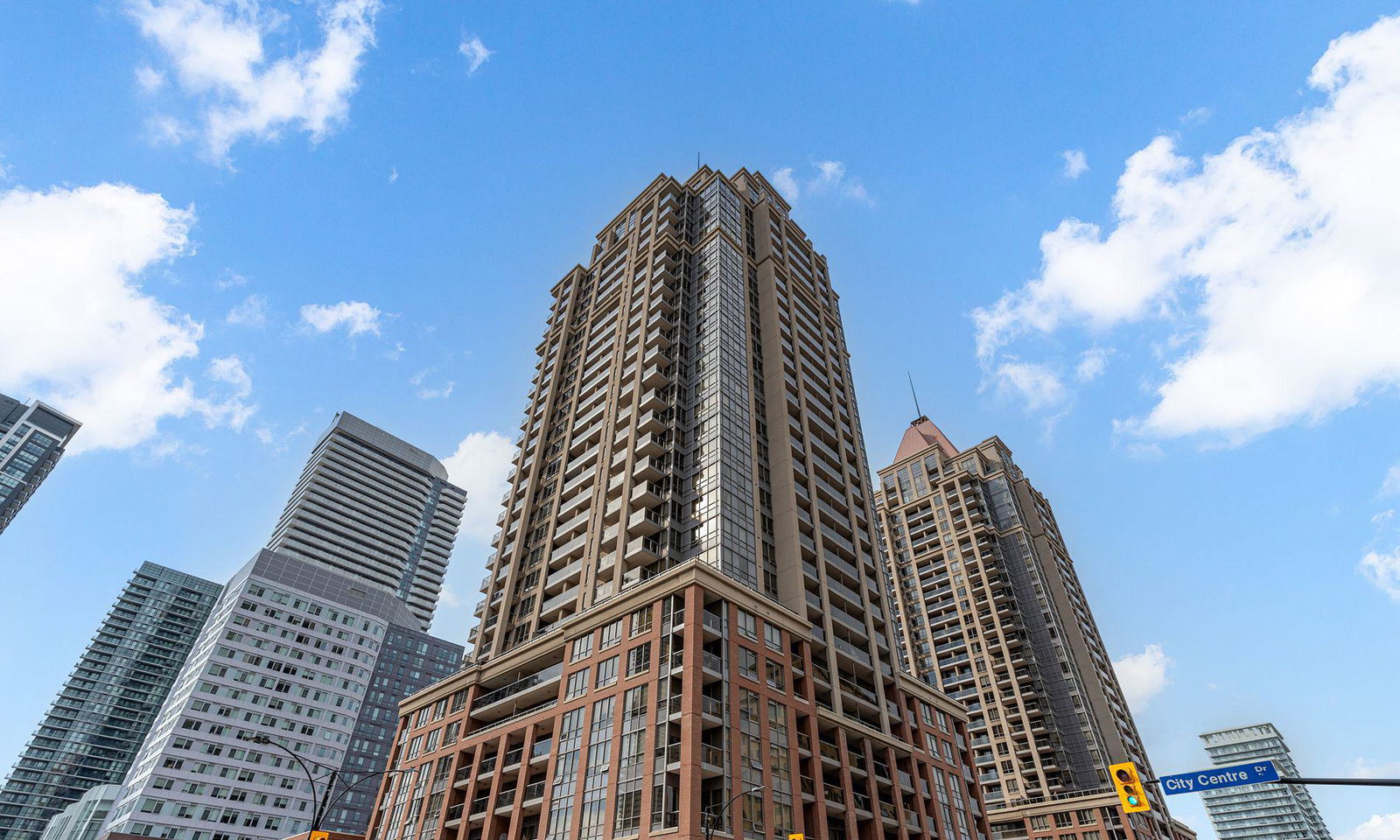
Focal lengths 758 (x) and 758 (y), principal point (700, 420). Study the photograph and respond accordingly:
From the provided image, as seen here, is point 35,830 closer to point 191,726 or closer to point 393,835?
point 191,726

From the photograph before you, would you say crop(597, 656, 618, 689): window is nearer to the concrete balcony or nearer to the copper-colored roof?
the concrete balcony

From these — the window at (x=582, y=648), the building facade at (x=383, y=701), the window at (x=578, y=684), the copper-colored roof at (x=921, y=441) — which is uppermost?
the copper-colored roof at (x=921, y=441)

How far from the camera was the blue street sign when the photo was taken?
61.1 feet

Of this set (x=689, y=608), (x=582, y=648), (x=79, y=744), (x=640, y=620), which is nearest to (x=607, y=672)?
(x=640, y=620)

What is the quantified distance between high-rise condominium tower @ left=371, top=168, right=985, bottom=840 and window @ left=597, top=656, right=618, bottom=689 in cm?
17

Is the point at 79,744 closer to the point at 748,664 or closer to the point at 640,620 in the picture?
the point at 640,620

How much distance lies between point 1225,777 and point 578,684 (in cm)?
4587

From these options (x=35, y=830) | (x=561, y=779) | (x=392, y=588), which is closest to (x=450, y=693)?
(x=561, y=779)

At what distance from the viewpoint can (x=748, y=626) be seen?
185ft

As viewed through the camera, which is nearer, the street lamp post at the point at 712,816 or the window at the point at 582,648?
the street lamp post at the point at 712,816

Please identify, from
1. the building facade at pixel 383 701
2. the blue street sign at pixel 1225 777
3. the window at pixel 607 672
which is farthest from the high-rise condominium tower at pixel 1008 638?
the building facade at pixel 383 701

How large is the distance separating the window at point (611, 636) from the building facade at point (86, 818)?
327 feet

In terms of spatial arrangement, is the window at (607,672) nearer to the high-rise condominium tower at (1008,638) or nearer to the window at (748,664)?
the window at (748,664)

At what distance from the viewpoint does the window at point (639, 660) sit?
5322cm
